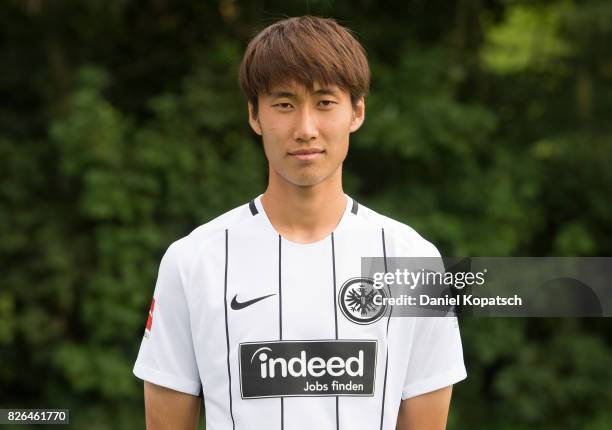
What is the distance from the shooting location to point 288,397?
71.0 inches

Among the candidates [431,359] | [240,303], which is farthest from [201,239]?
[431,359]

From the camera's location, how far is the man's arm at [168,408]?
1.88 meters

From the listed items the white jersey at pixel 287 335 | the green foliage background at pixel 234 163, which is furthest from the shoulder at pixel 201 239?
the green foliage background at pixel 234 163

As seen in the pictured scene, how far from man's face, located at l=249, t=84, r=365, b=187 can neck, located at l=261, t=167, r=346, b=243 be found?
37mm

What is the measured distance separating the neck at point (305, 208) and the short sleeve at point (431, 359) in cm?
27

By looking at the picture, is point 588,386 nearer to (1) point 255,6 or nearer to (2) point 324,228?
(1) point 255,6

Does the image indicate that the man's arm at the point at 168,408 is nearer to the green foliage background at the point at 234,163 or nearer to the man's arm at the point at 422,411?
the man's arm at the point at 422,411

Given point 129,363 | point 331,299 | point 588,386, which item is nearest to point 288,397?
point 331,299

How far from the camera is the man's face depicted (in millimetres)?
1795

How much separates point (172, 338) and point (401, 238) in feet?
1.68

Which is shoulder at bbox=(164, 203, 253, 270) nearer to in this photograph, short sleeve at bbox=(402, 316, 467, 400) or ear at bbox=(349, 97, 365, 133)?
ear at bbox=(349, 97, 365, 133)

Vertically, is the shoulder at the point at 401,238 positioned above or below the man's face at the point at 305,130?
below

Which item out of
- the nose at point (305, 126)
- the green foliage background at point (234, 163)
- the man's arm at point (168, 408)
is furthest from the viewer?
the green foliage background at point (234, 163)

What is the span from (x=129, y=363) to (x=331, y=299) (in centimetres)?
412
